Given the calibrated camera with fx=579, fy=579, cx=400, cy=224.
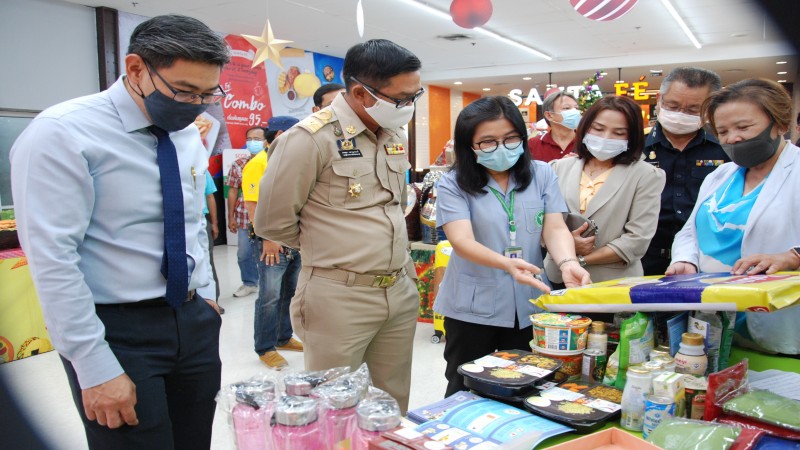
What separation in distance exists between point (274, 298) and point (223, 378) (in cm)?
65

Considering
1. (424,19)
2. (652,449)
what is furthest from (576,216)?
(424,19)

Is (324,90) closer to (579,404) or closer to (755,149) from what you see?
(755,149)

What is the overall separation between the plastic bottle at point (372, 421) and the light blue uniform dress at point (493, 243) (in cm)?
97

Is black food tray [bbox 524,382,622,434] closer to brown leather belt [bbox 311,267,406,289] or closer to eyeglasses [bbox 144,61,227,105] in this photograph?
brown leather belt [bbox 311,267,406,289]

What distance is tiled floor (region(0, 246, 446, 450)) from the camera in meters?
3.04

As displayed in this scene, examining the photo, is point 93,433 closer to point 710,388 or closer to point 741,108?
point 710,388

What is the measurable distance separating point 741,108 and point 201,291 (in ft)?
5.55

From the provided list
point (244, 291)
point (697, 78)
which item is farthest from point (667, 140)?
point (244, 291)

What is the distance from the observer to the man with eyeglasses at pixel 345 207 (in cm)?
202

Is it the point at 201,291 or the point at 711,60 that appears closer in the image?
the point at 201,291

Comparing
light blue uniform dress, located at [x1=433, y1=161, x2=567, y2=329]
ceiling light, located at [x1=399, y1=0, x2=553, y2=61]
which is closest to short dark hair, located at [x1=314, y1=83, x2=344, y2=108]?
light blue uniform dress, located at [x1=433, y1=161, x2=567, y2=329]

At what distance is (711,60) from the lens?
12.1m

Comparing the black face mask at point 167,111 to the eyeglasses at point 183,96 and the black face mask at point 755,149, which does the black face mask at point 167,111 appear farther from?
the black face mask at point 755,149

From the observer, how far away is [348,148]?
2.07 meters
